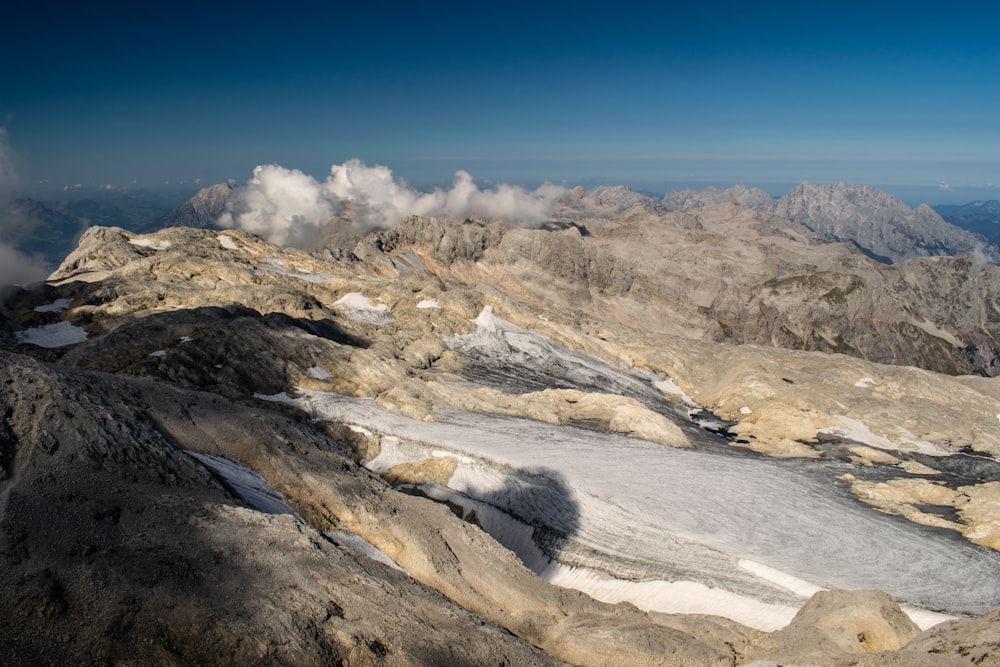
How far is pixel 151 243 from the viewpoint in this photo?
351 ft

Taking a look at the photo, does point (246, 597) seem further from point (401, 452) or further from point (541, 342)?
point (541, 342)

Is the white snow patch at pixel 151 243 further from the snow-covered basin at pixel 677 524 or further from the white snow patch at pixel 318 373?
the snow-covered basin at pixel 677 524

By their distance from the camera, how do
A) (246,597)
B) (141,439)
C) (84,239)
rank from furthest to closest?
(84,239)
(141,439)
(246,597)

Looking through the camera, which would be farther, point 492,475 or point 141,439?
point 492,475

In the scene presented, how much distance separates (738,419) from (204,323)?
64.1 m

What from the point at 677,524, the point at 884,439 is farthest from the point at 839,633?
the point at 884,439

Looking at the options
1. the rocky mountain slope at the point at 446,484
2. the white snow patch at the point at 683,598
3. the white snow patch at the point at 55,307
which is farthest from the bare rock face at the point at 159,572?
the white snow patch at the point at 55,307

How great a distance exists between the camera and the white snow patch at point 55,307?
70.4 m

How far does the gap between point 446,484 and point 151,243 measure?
9353 centimetres

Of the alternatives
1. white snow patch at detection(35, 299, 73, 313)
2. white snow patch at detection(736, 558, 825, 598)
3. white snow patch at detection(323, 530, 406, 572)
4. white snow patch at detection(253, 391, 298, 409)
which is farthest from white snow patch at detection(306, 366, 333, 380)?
white snow patch at detection(736, 558, 825, 598)

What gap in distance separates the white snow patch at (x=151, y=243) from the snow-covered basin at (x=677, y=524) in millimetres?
70889

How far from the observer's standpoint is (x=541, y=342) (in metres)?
85.5

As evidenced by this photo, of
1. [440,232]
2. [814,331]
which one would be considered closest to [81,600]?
[440,232]

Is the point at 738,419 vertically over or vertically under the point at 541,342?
under
